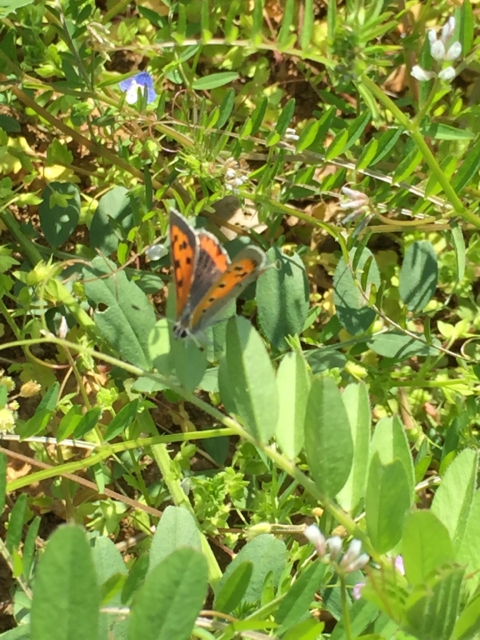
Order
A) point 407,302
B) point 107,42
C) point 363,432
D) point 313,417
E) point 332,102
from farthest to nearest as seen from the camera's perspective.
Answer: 1. point 332,102
2. point 407,302
3. point 107,42
4. point 363,432
5. point 313,417

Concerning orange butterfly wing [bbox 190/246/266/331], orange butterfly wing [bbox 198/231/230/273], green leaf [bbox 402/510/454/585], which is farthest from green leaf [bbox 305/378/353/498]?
orange butterfly wing [bbox 198/231/230/273]

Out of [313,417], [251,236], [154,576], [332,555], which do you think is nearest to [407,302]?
[251,236]

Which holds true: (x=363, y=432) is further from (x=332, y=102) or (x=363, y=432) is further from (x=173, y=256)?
(x=332, y=102)

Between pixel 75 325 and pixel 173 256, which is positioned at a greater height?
pixel 173 256

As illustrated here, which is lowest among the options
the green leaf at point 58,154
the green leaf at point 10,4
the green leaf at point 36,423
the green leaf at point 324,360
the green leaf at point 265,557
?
the green leaf at point 265,557

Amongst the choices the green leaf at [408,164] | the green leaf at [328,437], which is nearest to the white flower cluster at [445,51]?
the green leaf at [408,164]

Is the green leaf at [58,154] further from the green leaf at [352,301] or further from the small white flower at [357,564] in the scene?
the small white flower at [357,564]
